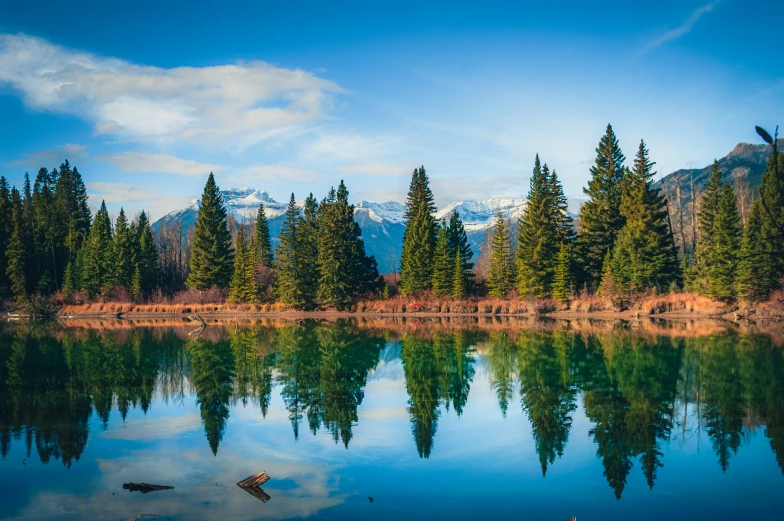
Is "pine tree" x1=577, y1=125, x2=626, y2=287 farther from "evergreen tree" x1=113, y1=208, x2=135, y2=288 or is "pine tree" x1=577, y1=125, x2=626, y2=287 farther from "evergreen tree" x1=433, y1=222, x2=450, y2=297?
"evergreen tree" x1=113, y1=208, x2=135, y2=288

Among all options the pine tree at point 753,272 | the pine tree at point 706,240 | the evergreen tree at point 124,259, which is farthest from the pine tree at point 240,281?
the pine tree at point 753,272

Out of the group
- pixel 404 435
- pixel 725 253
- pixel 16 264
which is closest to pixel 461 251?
pixel 725 253

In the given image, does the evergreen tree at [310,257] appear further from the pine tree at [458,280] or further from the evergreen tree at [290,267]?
the pine tree at [458,280]

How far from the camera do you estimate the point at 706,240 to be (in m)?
60.2

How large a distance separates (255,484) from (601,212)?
62197mm

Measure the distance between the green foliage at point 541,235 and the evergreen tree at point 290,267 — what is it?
24.5 meters

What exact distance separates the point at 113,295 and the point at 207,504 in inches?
2953

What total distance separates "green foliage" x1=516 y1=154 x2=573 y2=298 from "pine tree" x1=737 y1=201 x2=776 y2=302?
17.9 metres

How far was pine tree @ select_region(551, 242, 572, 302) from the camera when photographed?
2393 inches

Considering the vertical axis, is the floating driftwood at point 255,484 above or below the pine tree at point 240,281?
below

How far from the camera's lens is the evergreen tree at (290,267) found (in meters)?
67.9

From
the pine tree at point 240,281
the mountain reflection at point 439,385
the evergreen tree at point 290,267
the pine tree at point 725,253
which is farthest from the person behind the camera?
the pine tree at point 240,281

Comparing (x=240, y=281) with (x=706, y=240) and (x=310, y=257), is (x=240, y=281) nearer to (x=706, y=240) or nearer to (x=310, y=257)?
(x=310, y=257)

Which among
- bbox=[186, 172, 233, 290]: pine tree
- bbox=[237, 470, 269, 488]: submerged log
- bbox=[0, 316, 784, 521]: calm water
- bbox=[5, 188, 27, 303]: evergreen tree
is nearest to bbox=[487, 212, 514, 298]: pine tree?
bbox=[186, 172, 233, 290]: pine tree
